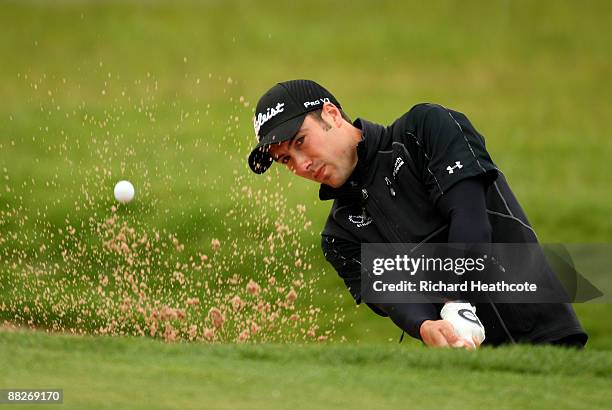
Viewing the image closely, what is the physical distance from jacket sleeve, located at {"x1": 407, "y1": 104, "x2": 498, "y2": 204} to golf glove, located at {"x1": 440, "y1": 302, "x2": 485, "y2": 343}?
33 cm

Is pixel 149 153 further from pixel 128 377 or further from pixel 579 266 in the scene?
pixel 128 377

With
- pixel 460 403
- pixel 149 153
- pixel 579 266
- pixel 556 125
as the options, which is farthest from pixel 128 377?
pixel 556 125

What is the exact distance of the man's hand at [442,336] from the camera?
319cm

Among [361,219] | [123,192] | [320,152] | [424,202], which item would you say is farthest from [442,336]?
[123,192]

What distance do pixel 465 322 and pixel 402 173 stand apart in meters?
0.54

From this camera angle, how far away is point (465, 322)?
3.21 metres

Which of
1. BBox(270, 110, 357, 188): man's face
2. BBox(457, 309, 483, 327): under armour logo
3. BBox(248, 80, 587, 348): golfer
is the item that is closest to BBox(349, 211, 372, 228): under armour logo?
BBox(248, 80, 587, 348): golfer

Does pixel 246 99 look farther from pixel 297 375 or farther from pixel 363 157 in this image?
pixel 297 375

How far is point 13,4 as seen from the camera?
50.0ft

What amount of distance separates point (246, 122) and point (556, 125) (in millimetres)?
3259

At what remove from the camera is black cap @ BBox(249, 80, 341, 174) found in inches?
137

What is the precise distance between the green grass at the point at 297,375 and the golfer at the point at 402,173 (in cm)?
36

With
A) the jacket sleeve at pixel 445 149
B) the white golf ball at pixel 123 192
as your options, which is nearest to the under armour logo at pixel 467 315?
the jacket sleeve at pixel 445 149

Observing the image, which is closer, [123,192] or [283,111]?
[283,111]
